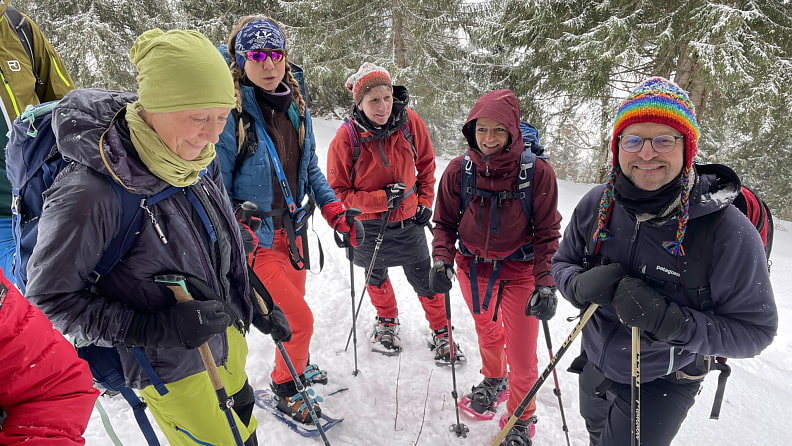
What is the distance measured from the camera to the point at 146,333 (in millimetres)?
1705

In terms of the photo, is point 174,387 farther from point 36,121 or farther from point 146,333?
point 36,121

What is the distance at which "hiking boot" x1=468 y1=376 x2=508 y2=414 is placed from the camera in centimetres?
353

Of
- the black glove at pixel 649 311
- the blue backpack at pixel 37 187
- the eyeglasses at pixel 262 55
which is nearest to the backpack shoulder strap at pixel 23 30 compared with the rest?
the eyeglasses at pixel 262 55

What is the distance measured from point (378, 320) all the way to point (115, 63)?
13.5 metres

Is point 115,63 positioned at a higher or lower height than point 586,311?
higher

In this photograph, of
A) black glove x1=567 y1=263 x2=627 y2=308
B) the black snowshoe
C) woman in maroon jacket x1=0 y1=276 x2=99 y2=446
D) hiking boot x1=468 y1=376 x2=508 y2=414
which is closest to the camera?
woman in maroon jacket x1=0 y1=276 x2=99 y2=446

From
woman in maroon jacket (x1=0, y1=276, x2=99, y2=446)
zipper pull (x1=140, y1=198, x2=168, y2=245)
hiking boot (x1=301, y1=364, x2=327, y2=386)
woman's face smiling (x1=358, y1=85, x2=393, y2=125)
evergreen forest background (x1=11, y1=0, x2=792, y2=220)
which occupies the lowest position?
hiking boot (x1=301, y1=364, x2=327, y2=386)

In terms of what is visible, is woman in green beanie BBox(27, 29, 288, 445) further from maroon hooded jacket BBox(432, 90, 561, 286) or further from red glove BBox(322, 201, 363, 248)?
maroon hooded jacket BBox(432, 90, 561, 286)

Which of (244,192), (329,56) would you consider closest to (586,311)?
(244,192)

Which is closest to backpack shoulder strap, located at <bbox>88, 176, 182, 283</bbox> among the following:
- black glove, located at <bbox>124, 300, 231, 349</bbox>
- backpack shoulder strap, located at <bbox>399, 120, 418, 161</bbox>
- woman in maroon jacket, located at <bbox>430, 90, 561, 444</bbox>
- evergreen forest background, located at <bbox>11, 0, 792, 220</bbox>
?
black glove, located at <bbox>124, 300, 231, 349</bbox>

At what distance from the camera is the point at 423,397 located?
373cm

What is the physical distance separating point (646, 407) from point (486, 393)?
166 centimetres

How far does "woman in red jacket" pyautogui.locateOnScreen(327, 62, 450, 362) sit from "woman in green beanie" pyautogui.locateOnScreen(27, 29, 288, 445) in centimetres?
196

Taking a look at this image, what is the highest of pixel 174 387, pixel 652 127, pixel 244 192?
pixel 652 127
